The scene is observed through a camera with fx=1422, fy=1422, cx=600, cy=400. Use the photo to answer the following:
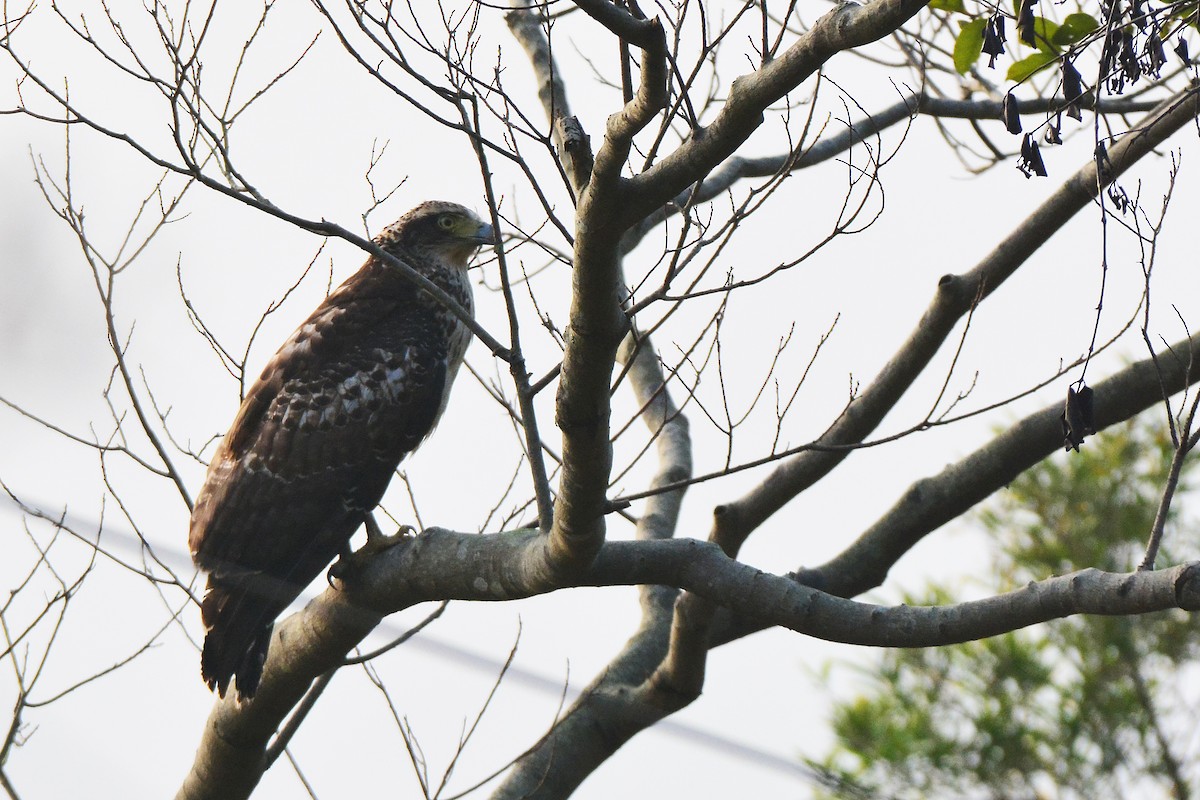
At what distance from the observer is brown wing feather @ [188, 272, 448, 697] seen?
5.05 meters

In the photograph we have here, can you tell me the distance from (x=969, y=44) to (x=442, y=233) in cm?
319

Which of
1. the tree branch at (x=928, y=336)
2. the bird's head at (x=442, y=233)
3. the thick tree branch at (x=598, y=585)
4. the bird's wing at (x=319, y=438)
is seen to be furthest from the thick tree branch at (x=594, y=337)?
the bird's head at (x=442, y=233)

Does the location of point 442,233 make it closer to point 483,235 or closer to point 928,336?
point 483,235

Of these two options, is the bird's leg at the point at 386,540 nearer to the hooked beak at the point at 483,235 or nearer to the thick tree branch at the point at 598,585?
the thick tree branch at the point at 598,585

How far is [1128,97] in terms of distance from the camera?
529 centimetres

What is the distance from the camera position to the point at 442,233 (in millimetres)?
6441

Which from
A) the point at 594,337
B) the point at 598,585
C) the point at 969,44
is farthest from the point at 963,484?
the point at 594,337

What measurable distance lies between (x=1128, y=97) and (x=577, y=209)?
3192 mm

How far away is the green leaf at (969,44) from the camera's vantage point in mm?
3678

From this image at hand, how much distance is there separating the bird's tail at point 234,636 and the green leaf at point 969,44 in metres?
2.84

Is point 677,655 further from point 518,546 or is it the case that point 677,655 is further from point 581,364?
point 581,364

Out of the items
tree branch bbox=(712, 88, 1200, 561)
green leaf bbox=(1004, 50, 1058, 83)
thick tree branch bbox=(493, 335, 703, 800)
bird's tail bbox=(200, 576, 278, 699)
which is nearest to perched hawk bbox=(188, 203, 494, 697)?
bird's tail bbox=(200, 576, 278, 699)

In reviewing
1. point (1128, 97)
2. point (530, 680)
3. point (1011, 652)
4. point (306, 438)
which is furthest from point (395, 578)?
point (1011, 652)

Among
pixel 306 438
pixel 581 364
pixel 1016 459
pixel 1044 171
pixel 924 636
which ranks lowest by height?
pixel 924 636
